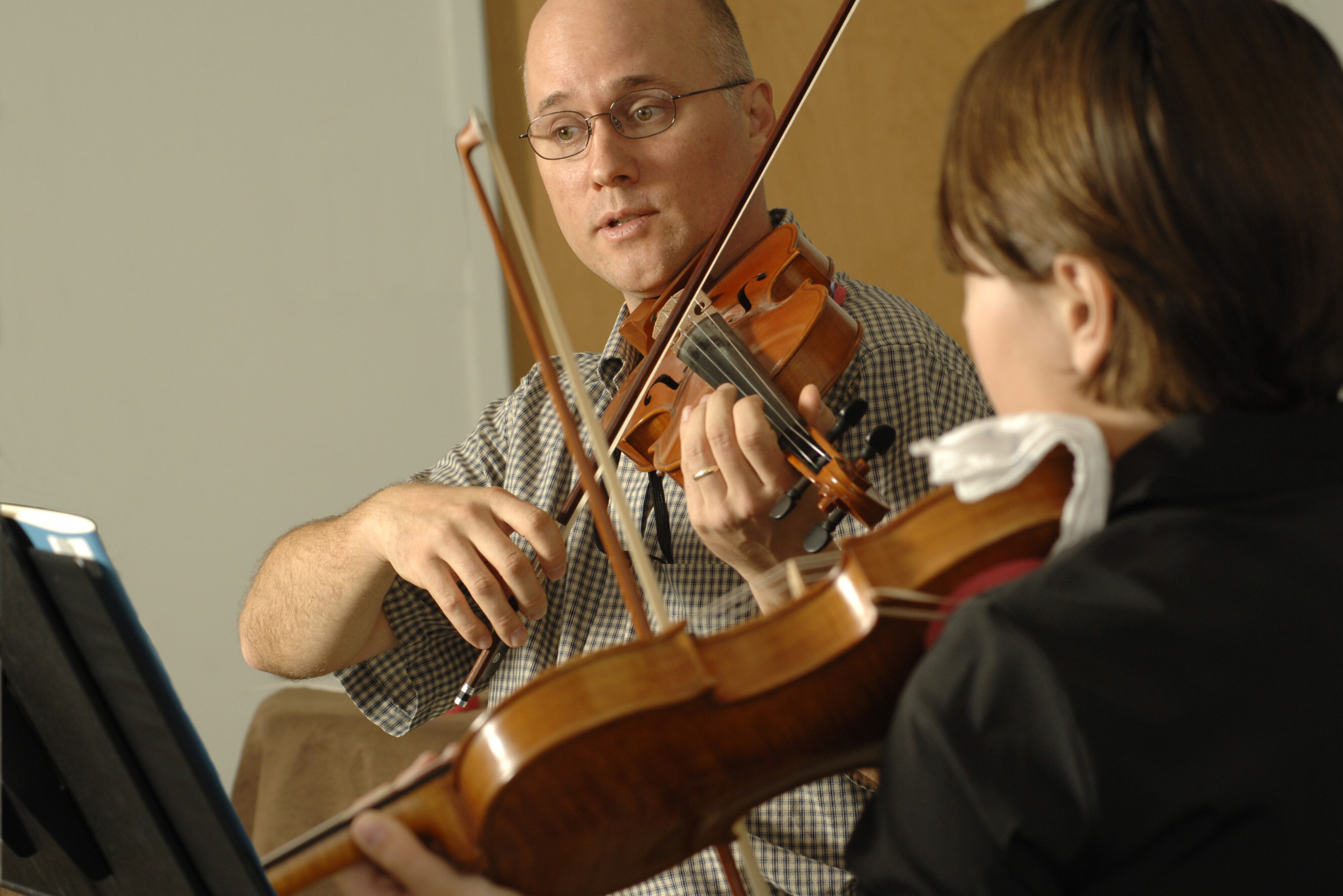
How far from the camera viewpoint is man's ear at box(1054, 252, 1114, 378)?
1.75 ft

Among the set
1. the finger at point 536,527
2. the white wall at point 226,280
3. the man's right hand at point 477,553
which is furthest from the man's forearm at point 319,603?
the white wall at point 226,280

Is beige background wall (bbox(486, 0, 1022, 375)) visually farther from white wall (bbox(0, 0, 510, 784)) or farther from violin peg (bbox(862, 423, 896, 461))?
violin peg (bbox(862, 423, 896, 461))

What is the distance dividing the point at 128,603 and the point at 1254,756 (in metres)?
0.52

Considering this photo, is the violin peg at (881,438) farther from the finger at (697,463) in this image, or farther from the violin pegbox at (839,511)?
the finger at (697,463)

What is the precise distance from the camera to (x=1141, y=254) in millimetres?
517

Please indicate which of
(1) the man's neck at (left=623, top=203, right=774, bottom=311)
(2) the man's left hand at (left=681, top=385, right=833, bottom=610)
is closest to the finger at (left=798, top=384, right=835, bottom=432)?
(2) the man's left hand at (left=681, top=385, right=833, bottom=610)

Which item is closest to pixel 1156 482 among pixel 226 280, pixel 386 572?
pixel 386 572

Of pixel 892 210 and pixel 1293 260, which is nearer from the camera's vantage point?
pixel 1293 260

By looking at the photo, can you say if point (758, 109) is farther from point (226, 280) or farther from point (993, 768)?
point (226, 280)

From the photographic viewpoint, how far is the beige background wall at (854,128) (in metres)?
2.16

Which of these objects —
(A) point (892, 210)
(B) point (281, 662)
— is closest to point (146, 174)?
(B) point (281, 662)

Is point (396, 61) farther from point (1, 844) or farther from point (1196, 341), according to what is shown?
point (1196, 341)

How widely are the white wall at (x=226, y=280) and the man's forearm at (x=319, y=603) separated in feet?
3.10

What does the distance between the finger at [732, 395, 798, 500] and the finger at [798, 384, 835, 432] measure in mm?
33
